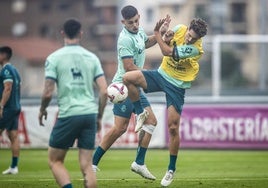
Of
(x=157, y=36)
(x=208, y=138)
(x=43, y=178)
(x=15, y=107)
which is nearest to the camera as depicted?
(x=157, y=36)

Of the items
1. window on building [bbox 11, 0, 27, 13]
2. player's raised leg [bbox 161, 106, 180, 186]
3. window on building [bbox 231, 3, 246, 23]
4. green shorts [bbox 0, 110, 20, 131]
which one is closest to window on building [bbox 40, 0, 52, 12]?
window on building [bbox 11, 0, 27, 13]

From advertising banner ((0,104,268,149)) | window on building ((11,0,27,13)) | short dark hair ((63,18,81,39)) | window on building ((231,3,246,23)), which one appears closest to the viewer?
short dark hair ((63,18,81,39))

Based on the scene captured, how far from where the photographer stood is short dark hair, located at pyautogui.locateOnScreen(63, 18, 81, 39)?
512 inches

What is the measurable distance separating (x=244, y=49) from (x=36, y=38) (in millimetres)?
25019

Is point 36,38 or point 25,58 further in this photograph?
point 36,38

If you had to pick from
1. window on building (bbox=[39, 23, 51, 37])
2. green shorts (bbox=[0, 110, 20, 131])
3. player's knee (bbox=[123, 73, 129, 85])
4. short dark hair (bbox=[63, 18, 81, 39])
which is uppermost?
short dark hair (bbox=[63, 18, 81, 39])

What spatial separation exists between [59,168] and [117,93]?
11.0 ft

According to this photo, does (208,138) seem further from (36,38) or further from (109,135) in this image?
(36,38)

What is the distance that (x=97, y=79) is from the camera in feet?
43.3

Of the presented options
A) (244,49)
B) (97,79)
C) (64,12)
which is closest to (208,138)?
(97,79)

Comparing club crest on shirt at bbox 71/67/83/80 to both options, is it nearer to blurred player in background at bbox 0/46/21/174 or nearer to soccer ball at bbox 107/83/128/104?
soccer ball at bbox 107/83/128/104

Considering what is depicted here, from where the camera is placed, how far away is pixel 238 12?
99.8m

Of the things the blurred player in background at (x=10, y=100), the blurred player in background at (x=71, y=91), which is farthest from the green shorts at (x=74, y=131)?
the blurred player in background at (x=10, y=100)

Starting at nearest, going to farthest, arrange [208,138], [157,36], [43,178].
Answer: [157,36]
[43,178]
[208,138]
